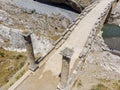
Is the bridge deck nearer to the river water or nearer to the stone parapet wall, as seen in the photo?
the stone parapet wall

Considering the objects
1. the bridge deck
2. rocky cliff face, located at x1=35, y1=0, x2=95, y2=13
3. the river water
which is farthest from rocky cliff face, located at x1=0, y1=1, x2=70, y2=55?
the bridge deck

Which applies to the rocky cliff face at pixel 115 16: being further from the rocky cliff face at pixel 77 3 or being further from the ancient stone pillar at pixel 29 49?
the ancient stone pillar at pixel 29 49

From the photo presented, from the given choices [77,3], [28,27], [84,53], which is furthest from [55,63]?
[77,3]

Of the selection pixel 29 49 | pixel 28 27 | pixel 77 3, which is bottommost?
pixel 28 27

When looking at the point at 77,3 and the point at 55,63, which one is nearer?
the point at 55,63

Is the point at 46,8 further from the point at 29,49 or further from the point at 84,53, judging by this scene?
the point at 29,49

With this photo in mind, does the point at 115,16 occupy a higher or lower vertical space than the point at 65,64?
higher
